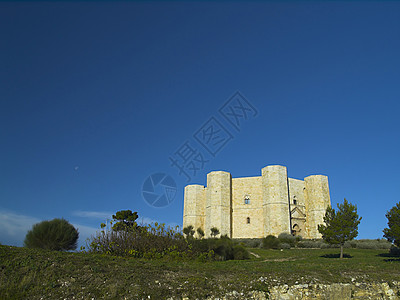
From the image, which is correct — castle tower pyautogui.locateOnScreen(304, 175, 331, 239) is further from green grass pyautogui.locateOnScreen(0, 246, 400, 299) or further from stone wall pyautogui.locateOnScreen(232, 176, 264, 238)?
green grass pyautogui.locateOnScreen(0, 246, 400, 299)

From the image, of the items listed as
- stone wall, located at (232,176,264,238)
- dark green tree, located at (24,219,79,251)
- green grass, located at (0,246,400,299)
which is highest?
stone wall, located at (232,176,264,238)

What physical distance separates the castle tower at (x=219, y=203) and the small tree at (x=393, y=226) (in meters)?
24.2

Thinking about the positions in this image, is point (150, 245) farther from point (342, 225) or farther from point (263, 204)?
point (263, 204)

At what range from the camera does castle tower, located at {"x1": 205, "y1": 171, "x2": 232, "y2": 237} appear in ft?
128

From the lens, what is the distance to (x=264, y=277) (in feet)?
24.1

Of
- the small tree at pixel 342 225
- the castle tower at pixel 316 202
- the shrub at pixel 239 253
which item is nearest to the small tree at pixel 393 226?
the small tree at pixel 342 225

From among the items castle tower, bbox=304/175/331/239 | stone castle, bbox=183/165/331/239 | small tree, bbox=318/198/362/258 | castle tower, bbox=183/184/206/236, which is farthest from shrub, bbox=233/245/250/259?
castle tower, bbox=183/184/206/236

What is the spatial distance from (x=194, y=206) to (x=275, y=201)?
37.9ft

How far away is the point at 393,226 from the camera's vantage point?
49.4 ft

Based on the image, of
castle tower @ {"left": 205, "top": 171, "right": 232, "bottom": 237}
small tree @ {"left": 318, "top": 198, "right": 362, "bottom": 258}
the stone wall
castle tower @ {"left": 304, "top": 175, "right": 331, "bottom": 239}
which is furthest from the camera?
the stone wall

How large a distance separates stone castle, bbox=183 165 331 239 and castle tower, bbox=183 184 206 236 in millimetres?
138

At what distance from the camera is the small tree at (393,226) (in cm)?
1477

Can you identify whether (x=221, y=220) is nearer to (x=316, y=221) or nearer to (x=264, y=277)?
(x=316, y=221)

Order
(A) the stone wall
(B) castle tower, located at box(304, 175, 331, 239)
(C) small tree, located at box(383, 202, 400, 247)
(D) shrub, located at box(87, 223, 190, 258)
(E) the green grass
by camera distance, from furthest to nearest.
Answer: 1. (A) the stone wall
2. (B) castle tower, located at box(304, 175, 331, 239)
3. (C) small tree, located at box(383, 202, 400, 247)
4. (D) shrub, located at box(87, 223, 190, 258)
5. (E) the green grass
